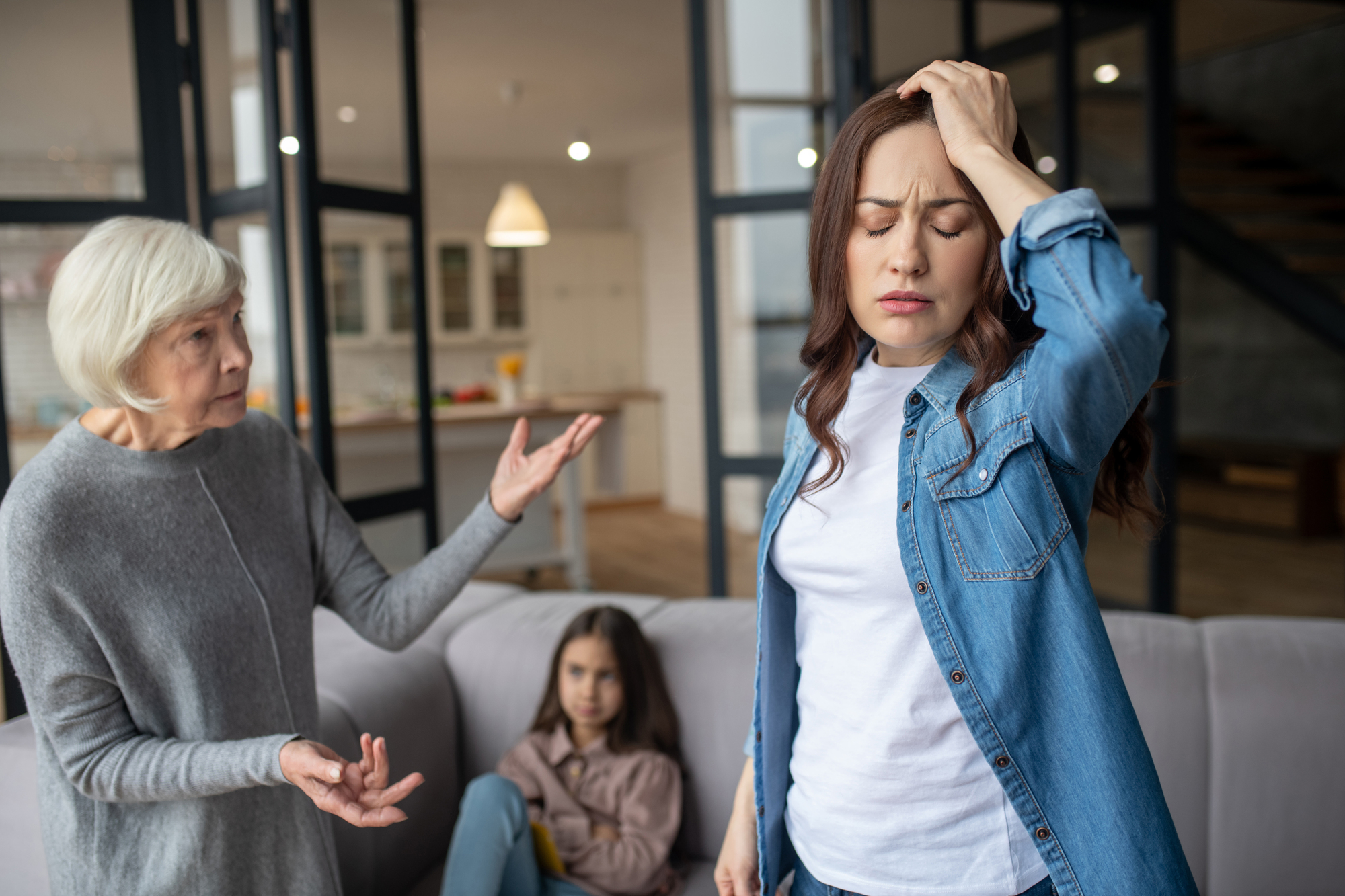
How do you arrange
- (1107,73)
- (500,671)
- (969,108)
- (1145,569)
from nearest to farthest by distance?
1. (969,108)
2. (500,671)
3. (1107,73)
4. (1145,569)

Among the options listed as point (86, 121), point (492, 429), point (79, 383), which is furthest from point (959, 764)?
point (492, 429)

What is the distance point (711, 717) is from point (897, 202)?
1224mm

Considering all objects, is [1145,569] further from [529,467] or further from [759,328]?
[529,467]

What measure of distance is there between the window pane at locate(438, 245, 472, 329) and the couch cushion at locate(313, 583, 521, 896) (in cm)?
583

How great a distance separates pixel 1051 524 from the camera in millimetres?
855

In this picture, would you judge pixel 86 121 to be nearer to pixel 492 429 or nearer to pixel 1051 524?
pixel 1051 524

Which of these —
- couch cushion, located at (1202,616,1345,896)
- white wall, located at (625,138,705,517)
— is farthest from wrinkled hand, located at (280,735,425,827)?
white wall, located at (625,138,705,517)

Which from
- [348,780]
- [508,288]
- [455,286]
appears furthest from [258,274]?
[508,288]

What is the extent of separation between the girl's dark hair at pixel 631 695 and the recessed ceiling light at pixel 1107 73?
2844 millimetres

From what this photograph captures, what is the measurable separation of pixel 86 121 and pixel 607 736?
1808mm

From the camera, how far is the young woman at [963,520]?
0.82m

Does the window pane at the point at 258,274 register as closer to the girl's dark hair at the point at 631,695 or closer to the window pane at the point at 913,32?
the girl's dark hair at the point at 631,695

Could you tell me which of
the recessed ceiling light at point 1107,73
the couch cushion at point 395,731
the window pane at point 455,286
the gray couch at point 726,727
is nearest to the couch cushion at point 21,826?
the gray couch at point 726,727

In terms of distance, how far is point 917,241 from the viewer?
0.89 metres
